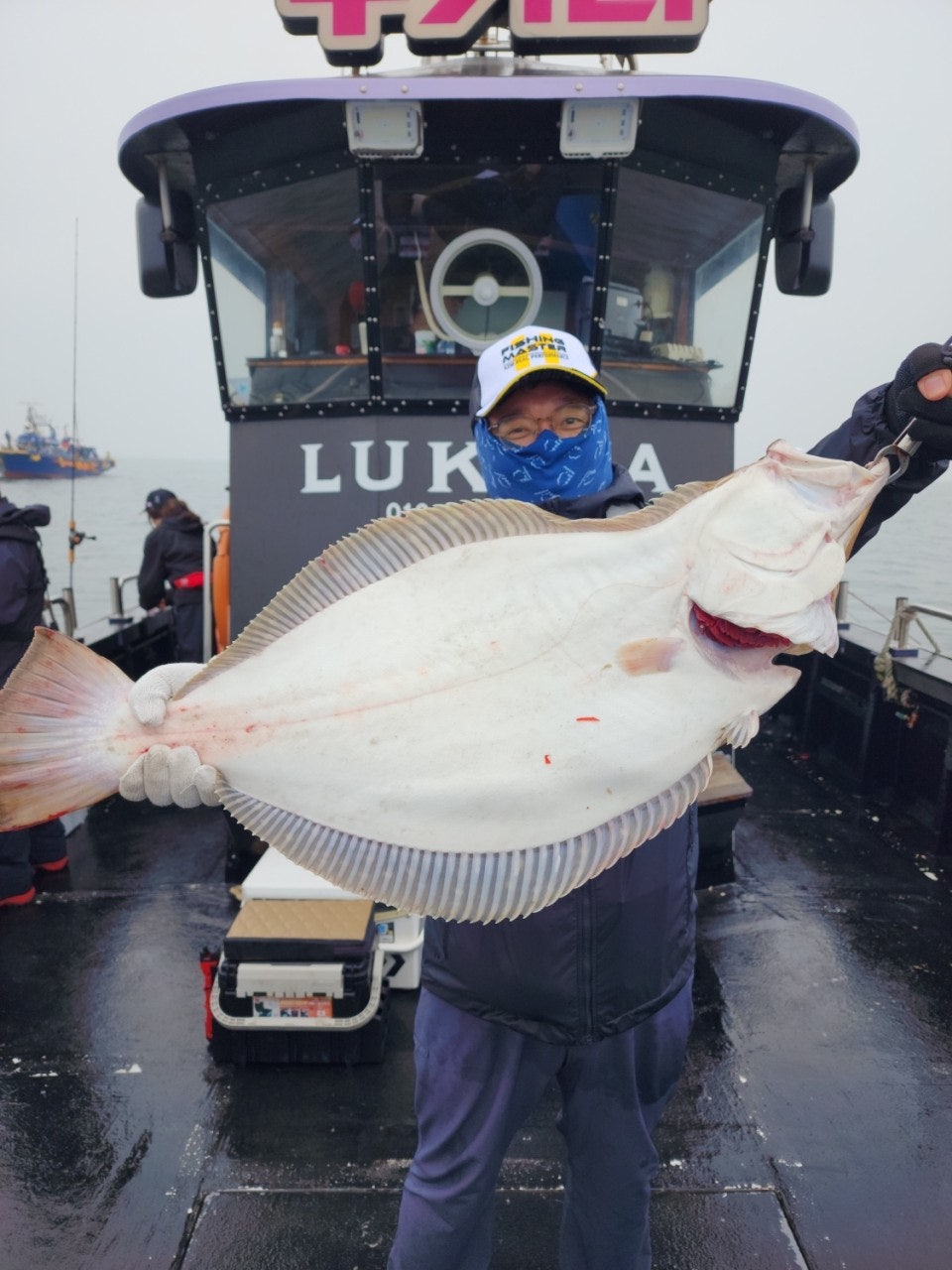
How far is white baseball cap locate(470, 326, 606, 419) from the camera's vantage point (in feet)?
6.63

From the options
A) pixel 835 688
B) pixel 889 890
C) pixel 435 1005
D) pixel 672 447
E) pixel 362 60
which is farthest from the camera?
pixel 835 688

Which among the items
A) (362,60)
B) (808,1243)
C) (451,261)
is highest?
(362,60)

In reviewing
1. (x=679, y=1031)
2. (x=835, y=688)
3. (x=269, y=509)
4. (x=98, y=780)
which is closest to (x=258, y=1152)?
(x=679, y=1031)

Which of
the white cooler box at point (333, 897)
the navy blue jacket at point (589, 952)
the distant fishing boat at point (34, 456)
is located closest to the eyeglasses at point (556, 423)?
the navy blue jacket at point (589, 952)

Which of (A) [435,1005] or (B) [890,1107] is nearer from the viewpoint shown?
(A) [435,1005]

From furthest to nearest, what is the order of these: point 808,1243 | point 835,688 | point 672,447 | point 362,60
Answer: point 835,688 → point 672,447 → point 362,60 → point 808,1243

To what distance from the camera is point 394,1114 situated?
323 cm

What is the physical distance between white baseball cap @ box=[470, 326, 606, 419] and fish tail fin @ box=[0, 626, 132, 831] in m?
1.08

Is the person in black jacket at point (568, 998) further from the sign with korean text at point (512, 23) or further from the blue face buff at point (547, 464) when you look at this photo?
the sign with korean text at point (512, 23)

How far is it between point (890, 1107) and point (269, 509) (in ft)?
14.4

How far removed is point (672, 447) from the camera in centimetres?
552

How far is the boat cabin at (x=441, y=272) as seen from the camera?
16.3 ft

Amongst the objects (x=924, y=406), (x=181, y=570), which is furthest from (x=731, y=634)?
(x=181, y=570)

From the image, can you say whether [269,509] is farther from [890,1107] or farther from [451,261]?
[890,1107]
